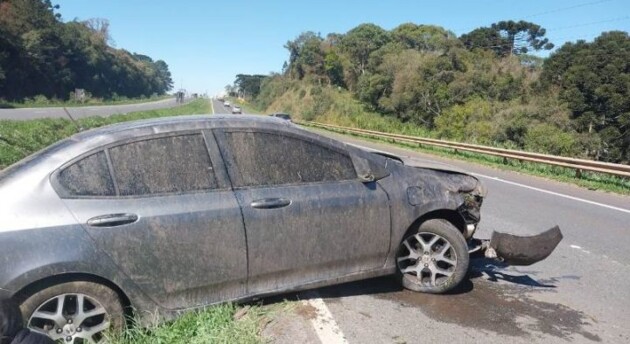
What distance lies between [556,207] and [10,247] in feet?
30.4

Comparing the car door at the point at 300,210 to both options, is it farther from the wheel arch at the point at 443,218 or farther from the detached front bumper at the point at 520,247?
the detached front bumper at the point at 520,247

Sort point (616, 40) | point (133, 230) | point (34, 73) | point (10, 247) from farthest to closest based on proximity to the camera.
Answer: point (34, 73), point (616, 40), point (133, 230), point (10, 247)

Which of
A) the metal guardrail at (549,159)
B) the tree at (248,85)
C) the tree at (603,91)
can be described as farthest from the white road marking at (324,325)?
the tree at (248,85)

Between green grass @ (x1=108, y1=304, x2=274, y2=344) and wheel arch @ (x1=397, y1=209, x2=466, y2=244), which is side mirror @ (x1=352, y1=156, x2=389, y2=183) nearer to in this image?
wheel arch @ (x1=397, y1=209, x2=466, y2=244)

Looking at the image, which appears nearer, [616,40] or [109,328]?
[109,328]

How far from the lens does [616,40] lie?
133 feet

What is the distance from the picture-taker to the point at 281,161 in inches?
157

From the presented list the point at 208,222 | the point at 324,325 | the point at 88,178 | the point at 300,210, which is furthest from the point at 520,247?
the point at 88,178

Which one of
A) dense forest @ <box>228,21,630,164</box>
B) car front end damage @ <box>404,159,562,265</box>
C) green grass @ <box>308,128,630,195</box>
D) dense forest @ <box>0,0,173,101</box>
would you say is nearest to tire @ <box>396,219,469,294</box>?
car front end damage @ <box>404,159,562,265</box>

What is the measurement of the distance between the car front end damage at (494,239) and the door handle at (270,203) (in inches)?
62.8

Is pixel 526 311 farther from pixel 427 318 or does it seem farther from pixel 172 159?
pixel 172 159

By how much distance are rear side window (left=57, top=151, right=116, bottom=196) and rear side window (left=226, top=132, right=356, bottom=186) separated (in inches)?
35.3

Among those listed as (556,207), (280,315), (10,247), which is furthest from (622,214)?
(10,247)

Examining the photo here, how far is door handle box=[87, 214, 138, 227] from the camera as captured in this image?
3244 millimetres
